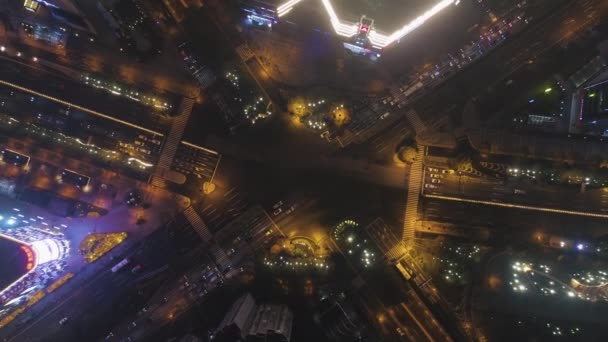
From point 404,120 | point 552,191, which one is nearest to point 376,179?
point 404,120

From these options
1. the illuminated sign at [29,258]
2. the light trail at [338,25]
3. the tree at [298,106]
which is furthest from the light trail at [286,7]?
the illuminated sign at [29,258]

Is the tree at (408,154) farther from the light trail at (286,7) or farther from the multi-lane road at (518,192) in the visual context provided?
the light trail at (286,7)

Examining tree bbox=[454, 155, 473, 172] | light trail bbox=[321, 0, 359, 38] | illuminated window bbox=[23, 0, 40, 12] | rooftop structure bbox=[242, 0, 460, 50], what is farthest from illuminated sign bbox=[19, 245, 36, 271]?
tree bbox=[454, 155, 473, 172]

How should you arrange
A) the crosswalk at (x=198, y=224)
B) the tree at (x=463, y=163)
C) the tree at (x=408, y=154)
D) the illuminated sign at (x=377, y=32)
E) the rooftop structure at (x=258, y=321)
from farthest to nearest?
1. the crosswalk at (x=198, y=224)
2. the illuminated sign at (x=377, y=32)
3. the tree at (x=463, y=163)
4. the tree at (x=408, y=154)
5. the rooftop structure at (x=258, y=321)

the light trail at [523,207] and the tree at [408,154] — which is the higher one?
the tree at [408,154]

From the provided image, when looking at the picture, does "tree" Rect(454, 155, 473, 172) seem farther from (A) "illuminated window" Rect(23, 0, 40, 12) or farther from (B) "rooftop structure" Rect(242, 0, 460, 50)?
(A) "illuminated window" Rect(23, 0, 40, 12)

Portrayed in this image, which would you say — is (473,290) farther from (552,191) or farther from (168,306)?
(168,306)

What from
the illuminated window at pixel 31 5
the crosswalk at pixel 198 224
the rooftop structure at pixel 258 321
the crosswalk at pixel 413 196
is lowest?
the rooftop structure at pixel 258 321
